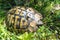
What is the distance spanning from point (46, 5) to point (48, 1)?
117mm

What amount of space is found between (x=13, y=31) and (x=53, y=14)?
1.00m

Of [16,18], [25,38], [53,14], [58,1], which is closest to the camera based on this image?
[25,38]

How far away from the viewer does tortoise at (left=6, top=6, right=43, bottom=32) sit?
12.2 ft

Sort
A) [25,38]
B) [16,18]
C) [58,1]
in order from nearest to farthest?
[25,38], [16,18], [58,1]

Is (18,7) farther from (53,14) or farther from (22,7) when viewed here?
(53,14)

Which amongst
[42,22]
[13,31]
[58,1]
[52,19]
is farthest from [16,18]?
[58,1]

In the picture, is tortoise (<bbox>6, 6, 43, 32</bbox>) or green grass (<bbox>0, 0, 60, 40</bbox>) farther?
tortoise (<bbox>6, 6, 43, 32</bbox>)

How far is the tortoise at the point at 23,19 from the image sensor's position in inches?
146

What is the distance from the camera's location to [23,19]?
12.3 ft

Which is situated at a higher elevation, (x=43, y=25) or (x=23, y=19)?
(x=23, y=19)

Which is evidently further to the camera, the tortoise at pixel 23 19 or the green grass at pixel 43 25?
the tortoise at pixel 23 19

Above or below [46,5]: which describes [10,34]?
below

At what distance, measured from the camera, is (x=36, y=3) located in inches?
166

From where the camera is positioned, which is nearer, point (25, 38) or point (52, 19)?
point (25, 38)
